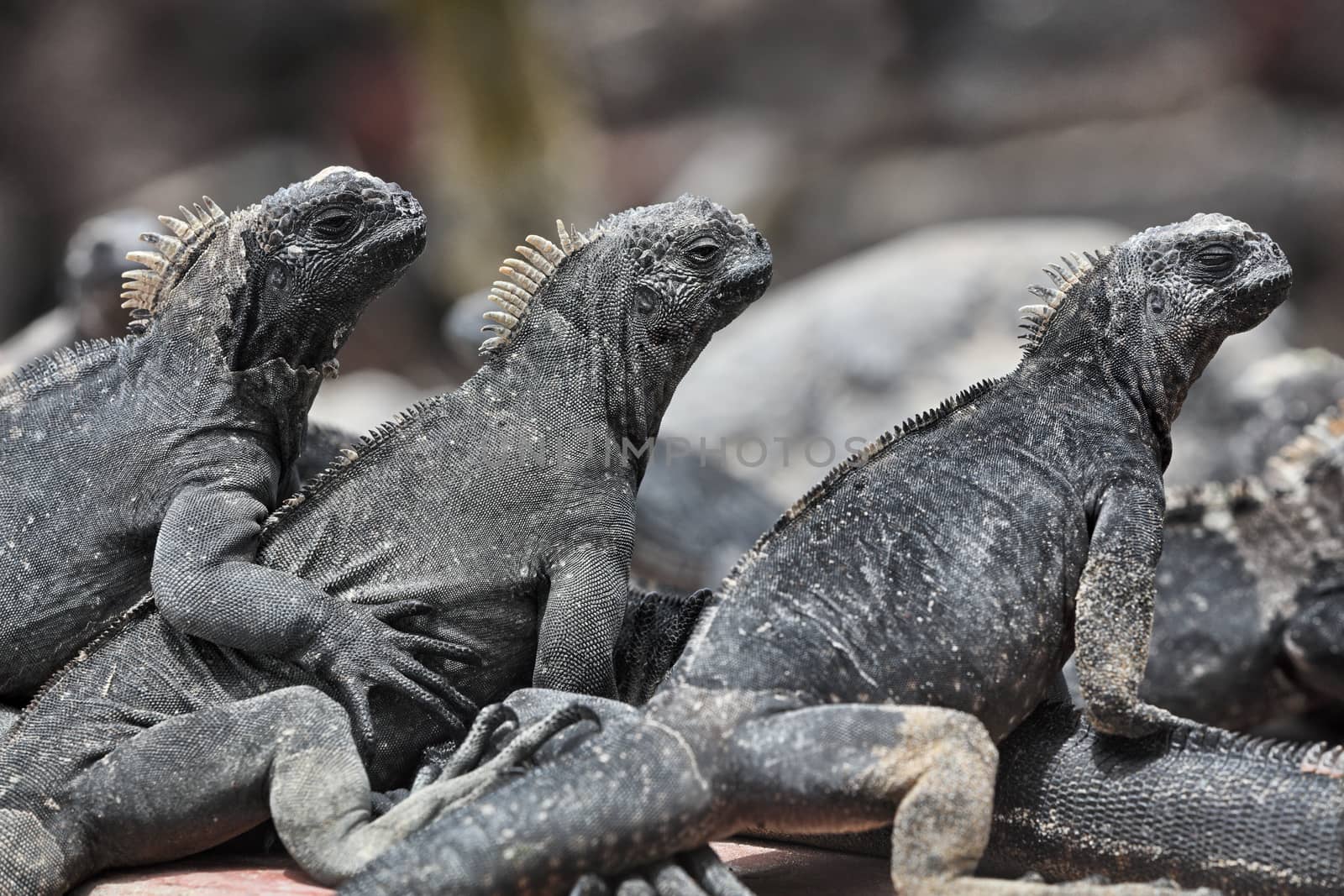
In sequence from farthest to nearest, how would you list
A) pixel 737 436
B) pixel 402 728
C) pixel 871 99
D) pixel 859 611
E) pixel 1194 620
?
pixel 871 99 → pixel 737 436 → pixel 1194 620 → pixel 402 728 → pixel 859 611

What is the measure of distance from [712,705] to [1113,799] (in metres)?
A: 0.98

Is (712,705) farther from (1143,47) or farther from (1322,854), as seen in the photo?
(1143,47)

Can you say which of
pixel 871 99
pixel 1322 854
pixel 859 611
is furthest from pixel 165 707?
pixel 871 99

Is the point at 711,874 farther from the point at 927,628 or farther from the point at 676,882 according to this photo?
the point at 927,628

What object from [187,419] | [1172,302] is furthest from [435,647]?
[1172,302]

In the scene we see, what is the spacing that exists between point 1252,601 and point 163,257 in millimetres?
4536

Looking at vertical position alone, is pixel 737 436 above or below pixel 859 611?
above

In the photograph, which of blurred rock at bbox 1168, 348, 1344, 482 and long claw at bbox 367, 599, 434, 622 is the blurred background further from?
long claw at bbox 367, 599, 434, 622

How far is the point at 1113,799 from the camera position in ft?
10.6

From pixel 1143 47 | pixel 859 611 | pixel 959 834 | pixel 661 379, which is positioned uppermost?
pixel 1143 47

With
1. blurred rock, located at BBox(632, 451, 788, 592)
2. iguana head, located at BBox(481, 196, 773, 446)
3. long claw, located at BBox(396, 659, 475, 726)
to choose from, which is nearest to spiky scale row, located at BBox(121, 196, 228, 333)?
iguana head, located at BBox(481, 196, 773, 446)

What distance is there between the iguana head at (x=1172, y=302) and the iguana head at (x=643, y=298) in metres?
0.77

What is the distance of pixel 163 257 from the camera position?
3920 millimetres

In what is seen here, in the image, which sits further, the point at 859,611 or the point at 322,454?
the point at 322,454
